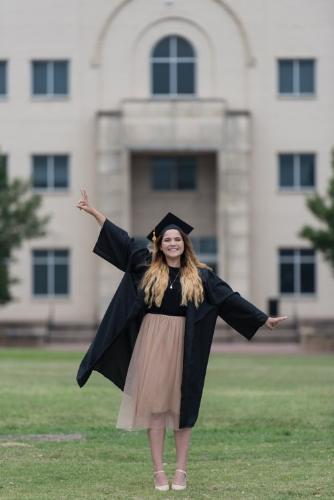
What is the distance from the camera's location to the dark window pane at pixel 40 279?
199ft

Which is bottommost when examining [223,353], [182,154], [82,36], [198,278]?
[223,353]

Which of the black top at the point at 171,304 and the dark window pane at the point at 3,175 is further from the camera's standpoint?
the dark window pane at the point at 3,175

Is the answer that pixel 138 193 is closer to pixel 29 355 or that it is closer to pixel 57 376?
pixel 29 355

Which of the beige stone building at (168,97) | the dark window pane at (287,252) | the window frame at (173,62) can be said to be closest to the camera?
the window frame at (173,62)

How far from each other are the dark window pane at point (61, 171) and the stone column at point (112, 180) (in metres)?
2.75

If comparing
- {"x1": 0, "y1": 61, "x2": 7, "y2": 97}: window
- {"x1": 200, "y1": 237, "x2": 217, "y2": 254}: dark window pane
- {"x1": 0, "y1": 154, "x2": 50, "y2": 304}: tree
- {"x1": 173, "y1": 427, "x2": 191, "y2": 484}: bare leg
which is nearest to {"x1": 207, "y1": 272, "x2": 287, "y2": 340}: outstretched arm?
{"x1": 173, "y1": 427, "x2": 191, "y2": 484}: bare leg

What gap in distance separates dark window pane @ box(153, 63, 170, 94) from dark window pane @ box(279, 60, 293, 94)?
4875mm

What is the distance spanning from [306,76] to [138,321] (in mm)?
49811

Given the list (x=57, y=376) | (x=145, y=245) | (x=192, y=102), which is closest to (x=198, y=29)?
(x=192, y=102)

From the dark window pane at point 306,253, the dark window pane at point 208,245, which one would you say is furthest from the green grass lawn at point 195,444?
the dark window pane at point 306,253

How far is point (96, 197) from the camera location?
59.8 meters

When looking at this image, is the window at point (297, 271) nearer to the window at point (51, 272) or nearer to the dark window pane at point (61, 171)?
the window at point (51, 272)

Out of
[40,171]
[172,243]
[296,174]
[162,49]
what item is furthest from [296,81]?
[172,243]

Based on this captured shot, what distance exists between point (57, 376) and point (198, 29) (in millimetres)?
32670
